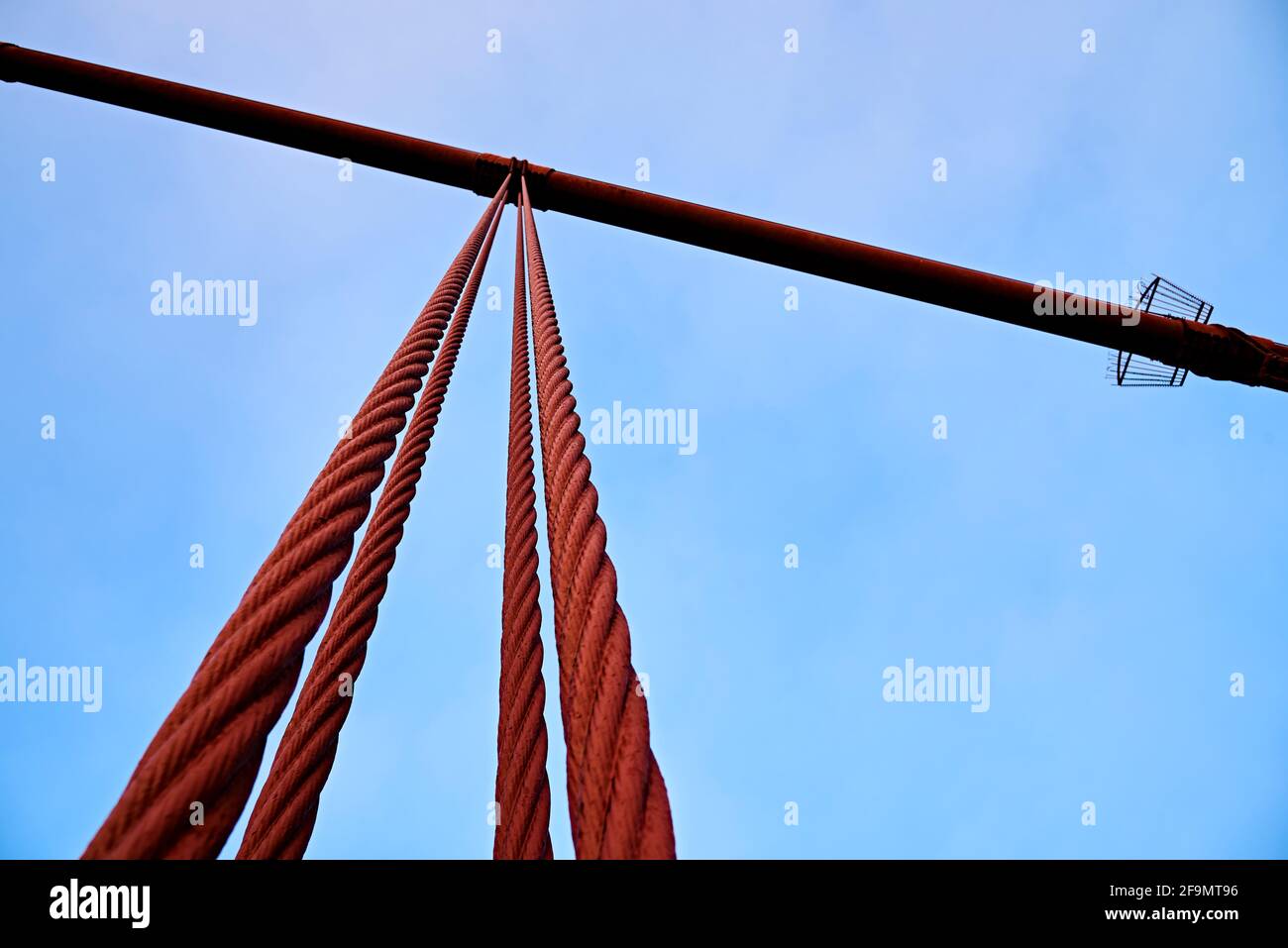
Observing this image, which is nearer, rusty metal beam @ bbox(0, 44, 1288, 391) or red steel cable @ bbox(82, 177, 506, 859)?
red steel cable @ bbox(82, 177, 506, 859)

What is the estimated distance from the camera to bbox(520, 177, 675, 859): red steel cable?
821mm

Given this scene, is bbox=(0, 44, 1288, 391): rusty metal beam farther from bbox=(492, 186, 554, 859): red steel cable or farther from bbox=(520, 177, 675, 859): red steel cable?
bbox=(520, 177, 675, 859): red steel cable

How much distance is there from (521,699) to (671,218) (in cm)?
273

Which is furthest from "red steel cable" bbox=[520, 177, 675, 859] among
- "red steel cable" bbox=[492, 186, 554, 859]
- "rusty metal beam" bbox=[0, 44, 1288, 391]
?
"rusty metal beam" bbox=[0, 44, 1288, 391]

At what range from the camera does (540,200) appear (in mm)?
3285

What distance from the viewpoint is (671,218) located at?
11.2 feet

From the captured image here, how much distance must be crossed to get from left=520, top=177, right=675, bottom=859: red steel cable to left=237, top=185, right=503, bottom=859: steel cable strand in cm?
33

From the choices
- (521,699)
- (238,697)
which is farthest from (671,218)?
(238,697)

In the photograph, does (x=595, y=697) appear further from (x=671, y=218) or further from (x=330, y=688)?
(x=671, y=218)

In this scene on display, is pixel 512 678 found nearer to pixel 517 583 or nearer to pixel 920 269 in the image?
pixel 517 583

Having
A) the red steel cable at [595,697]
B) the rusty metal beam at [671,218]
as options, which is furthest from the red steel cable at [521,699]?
the rusty metal beam at [671,218]

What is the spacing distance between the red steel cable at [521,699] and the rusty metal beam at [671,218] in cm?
212

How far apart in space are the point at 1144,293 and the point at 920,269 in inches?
74.2
